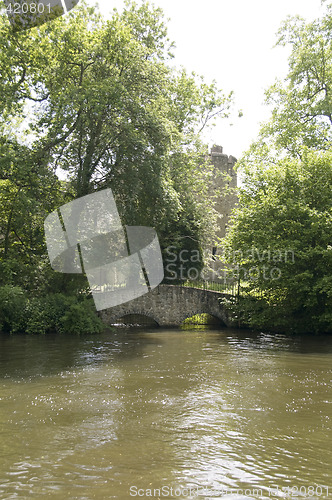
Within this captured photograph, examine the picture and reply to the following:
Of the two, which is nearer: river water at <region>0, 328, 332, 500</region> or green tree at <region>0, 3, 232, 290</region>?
river water at <region>0, 328, 332, 500</region>

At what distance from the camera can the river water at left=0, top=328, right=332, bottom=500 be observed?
14.6 ft

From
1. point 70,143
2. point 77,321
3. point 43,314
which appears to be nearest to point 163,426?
point 77,321

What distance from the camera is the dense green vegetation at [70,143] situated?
16.5 meters

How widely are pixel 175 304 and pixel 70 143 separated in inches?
321

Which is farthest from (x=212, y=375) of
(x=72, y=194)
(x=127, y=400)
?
(x=72, y=194)

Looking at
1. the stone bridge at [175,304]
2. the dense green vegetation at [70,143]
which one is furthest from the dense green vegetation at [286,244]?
the dense green vegetation at [70,143]

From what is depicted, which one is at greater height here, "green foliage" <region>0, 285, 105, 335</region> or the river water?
"green foliage" <region>0, 285, 105, 335</region>

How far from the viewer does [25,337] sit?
15.6 metres

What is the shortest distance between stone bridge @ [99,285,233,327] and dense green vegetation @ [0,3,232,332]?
9.29 ft

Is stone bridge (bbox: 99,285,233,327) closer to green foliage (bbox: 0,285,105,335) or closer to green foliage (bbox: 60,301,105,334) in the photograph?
green foliage (bbox: 60,301,105,334)

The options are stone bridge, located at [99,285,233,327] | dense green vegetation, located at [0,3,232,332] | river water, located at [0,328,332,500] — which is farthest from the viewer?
stone bridge, located at [99,285,233,327]

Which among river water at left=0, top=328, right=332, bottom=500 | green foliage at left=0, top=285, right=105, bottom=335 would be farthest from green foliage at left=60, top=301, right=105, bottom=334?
river water at left=0, top=328, right=332, bottom=500

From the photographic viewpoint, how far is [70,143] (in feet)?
59.5

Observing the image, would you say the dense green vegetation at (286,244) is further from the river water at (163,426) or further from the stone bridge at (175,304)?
the river water at (163,426)
